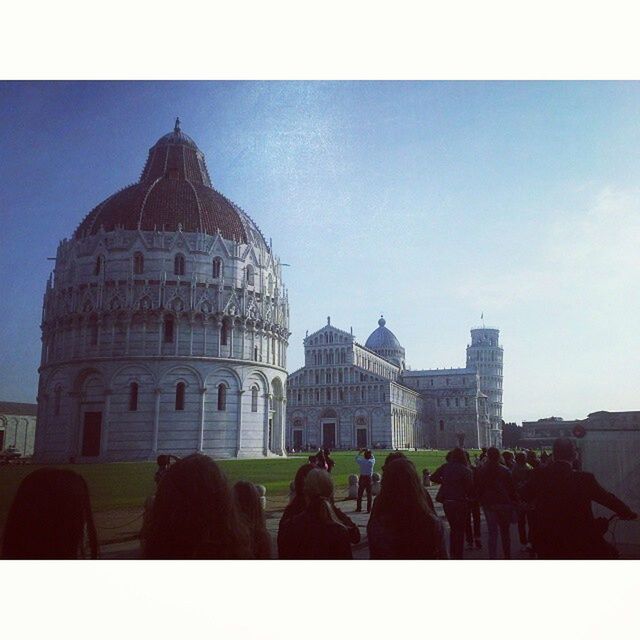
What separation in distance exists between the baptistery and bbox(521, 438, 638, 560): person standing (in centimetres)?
1323

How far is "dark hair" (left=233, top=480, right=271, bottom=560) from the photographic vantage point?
4016 mm

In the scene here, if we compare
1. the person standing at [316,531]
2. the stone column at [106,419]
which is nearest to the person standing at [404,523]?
the person standing at [316,531]

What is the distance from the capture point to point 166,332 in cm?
2280

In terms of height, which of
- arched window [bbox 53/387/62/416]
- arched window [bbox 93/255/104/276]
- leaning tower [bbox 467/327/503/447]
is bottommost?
arched window [bbox 53/387/62/416]

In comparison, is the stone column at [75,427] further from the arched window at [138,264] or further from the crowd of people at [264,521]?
the crowd of people at [264,521]

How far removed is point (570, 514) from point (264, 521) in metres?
2.40

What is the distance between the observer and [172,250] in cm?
2208

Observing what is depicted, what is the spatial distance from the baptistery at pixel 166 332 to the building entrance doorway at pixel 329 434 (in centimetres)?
196

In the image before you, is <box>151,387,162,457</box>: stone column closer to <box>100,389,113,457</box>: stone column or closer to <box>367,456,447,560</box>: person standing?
<box>100,389,113,457</box>: stone column

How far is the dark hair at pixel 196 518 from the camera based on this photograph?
11.0 feet

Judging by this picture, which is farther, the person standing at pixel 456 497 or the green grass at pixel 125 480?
the green grass at pixel 125 480

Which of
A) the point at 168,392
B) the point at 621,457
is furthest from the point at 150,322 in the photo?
the point at 621,457

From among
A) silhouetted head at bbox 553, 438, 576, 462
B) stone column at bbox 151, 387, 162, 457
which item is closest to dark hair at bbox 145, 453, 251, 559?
silhouetted head at bbox 553, 438, 576, 462

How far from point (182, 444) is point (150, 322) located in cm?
451
